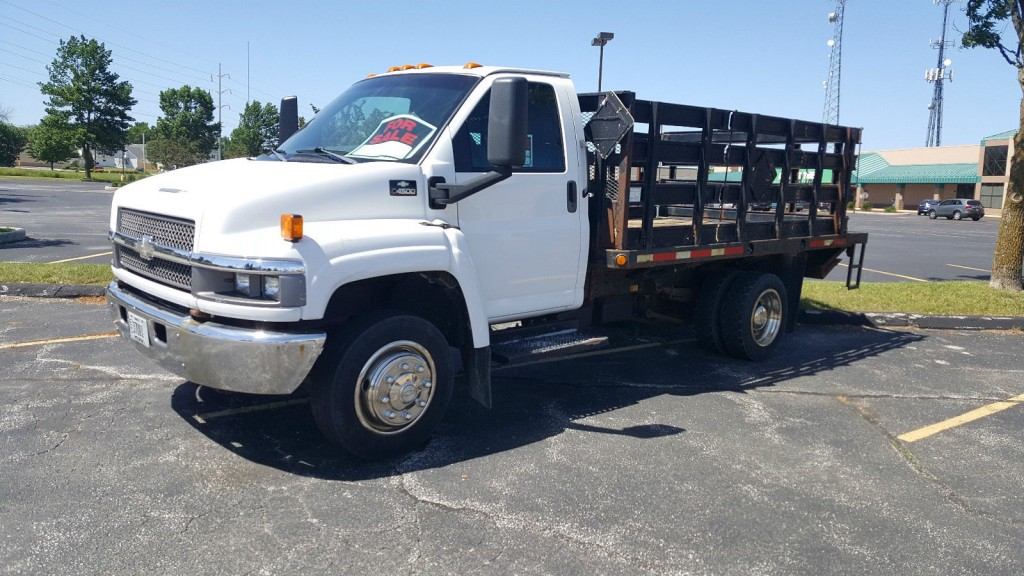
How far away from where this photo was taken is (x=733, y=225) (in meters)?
6.76

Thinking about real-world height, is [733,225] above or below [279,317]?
above

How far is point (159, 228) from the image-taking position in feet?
14.2

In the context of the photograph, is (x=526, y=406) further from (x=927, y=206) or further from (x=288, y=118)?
(x=927, y=206)

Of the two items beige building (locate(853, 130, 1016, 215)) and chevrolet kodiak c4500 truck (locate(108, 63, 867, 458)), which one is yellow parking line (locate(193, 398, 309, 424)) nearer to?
chevrolet kodiak c4500 truck (locate(108, 63, 867, 458))

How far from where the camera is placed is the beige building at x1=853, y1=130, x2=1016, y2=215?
53281 millimetres

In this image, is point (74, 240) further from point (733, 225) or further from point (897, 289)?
point (897, 289)

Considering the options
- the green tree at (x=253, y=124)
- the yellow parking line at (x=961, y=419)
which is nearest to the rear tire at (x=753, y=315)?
the yellow parking line at (x=961, y=419)

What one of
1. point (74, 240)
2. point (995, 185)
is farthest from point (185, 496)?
point (995, 185)

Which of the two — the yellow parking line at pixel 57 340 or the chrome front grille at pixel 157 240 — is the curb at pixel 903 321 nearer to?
the chrome front grille at pixel 157 240

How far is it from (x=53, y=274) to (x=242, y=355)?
6952 millimetres

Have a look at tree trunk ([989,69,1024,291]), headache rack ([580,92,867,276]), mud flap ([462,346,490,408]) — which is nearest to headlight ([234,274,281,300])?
mud flap ([462,346,490,408])

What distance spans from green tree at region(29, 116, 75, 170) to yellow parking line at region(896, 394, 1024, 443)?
231ft

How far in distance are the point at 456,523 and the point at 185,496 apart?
1.39 m

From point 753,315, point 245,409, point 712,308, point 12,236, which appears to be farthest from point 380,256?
point 12,236
